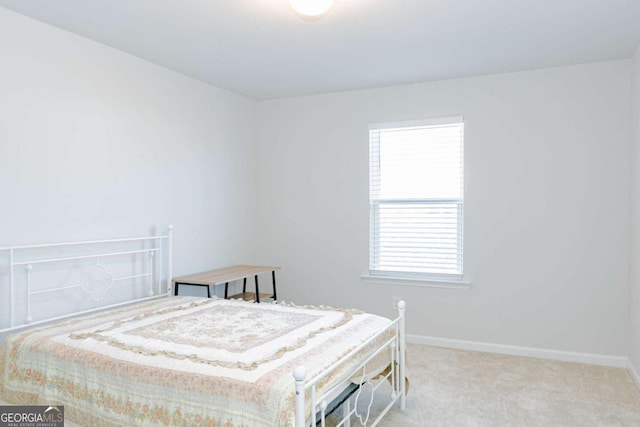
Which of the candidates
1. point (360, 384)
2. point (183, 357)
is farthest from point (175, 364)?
point (360, 384)

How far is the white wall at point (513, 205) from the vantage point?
12.0 ft

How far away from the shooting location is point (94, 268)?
3.16 meters

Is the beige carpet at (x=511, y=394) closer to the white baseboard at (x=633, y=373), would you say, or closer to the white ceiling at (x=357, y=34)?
the white baseboard at (x=633, y=373)

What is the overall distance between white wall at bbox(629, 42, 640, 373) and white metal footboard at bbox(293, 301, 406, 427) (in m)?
1.76

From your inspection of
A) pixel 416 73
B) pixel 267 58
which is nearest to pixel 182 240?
pixel 267 58

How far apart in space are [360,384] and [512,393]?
1329 millimetres

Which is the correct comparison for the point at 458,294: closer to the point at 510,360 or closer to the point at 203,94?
the point at 510,360

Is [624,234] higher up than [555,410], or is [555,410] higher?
[624,234]

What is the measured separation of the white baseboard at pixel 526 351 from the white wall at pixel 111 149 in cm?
202

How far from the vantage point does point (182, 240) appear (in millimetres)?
3959

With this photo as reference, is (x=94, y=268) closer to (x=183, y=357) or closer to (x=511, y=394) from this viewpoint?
(x=183, y=357)

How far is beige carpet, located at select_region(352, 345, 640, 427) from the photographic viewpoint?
2.75 m

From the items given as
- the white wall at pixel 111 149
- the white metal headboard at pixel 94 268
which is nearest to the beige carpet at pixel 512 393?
the white metal headboard at pixel 94 268

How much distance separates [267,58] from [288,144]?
1373 mm
